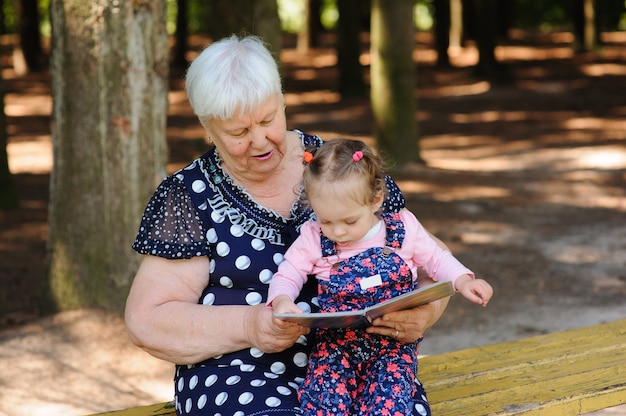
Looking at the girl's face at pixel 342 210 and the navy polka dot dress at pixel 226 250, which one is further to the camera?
the navy polka dot dress at pixel 226 250

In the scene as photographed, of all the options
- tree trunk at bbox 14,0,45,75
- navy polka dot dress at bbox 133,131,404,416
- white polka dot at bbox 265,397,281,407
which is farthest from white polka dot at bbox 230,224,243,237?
tree trunk at bbox 14,0,45,75

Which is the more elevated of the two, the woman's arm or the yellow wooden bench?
the woman's arm

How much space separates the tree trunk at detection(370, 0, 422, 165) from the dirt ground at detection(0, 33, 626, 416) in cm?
40

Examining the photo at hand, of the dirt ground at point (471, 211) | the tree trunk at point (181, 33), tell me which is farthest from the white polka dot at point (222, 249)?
the tree trunk at point (181, 33)

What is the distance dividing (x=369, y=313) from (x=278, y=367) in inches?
21.7

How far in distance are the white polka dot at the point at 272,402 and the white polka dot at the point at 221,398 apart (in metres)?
0.13

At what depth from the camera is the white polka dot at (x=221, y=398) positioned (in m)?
2.83

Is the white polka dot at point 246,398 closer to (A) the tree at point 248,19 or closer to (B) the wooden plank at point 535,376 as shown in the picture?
(B) the wooden plank at point 535,376

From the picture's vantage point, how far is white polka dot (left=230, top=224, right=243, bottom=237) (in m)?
3.06

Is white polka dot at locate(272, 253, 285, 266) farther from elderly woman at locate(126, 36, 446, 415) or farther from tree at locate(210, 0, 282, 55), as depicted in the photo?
tree at locate(210, 0, 282, 55)

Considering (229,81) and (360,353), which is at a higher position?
(229,81)

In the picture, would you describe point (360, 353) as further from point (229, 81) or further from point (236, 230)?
point (229, 81)

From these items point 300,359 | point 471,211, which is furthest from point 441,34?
point 300,359

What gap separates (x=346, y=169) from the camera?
2.77m
